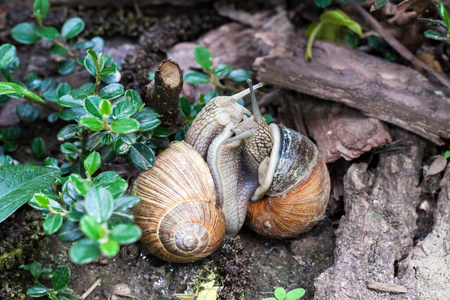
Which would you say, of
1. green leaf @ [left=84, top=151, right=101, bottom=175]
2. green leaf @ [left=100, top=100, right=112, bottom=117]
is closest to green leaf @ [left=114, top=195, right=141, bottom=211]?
green leaf @ [left=84, top=151, right=101, bottom=175]

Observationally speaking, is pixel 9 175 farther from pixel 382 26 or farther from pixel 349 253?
pixel 382 26

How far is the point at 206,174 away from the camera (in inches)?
117

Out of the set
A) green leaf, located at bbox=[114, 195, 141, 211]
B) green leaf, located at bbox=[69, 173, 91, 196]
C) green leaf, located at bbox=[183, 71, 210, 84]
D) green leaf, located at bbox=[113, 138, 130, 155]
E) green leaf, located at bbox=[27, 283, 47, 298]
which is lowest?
green leaf, located at bbox=[27, 283, 47, 298]

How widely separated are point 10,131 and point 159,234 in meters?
1.70

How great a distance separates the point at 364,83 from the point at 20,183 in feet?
8.71

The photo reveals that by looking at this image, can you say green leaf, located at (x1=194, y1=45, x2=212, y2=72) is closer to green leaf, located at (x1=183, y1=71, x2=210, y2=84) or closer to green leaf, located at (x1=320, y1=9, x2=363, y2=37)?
green leaf, located at (x1=183, y1=71, x2=210, y2=84)

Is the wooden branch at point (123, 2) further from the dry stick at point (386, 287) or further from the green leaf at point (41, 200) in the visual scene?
the dry stick at point (386, 287)

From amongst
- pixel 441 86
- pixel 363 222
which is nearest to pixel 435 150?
pixel 441 86

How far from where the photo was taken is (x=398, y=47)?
12.7 ft

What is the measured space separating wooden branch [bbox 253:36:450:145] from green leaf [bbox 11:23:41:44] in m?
1.86

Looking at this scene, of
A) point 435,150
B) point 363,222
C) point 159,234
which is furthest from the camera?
point 435,150

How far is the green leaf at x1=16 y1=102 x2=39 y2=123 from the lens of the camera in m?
3.57

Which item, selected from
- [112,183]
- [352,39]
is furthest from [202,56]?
[112,183]

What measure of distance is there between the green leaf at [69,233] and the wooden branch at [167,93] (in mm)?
1122
